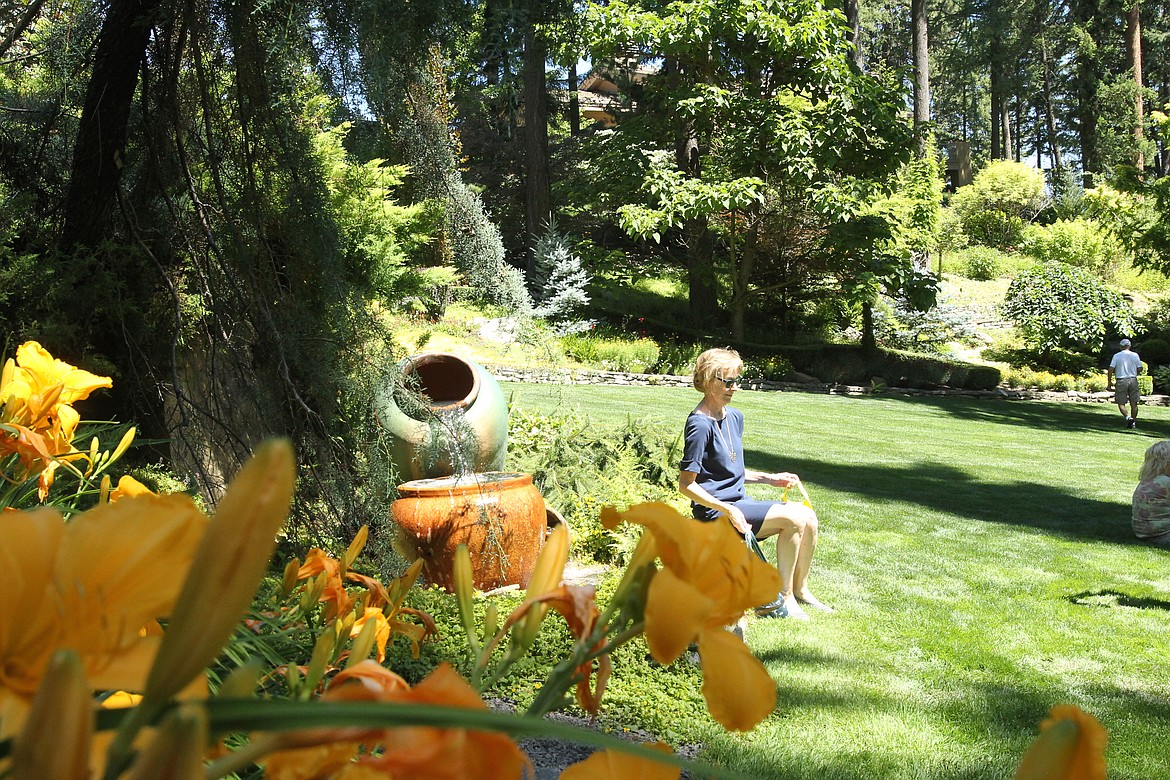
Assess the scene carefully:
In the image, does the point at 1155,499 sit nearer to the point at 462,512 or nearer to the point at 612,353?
the point at 462,512

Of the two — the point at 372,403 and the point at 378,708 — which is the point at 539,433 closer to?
the point at 372,403

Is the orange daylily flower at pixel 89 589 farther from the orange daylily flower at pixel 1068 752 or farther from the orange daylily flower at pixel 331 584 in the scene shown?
the orange daylily flower at pixel 331 584

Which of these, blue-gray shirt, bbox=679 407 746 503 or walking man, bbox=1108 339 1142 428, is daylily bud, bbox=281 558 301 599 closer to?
blue-gray shirt, bbox=679 407 746 503

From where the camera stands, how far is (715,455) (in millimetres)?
5043

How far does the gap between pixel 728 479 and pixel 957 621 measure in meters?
1.62

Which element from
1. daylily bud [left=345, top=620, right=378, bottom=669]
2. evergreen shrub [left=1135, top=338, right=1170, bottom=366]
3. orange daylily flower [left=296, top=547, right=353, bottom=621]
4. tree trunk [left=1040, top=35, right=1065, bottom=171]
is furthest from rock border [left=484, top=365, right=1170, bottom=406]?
tree trunk [left=1040, top=35, right=1065, bottom=171]

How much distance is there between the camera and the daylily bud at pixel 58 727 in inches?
8.6

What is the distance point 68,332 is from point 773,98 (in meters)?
18.5

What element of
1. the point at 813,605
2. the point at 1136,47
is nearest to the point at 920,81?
the point at 1136,47

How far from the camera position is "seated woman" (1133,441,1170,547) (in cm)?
738

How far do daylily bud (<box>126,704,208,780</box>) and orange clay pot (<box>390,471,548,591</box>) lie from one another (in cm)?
473

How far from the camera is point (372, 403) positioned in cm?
406

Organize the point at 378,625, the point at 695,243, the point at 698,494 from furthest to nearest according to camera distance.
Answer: the point at 695,243 < the point at 698,494 < the point at 378,625

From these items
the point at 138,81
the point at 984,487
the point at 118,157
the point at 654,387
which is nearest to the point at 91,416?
the point at 118,157
